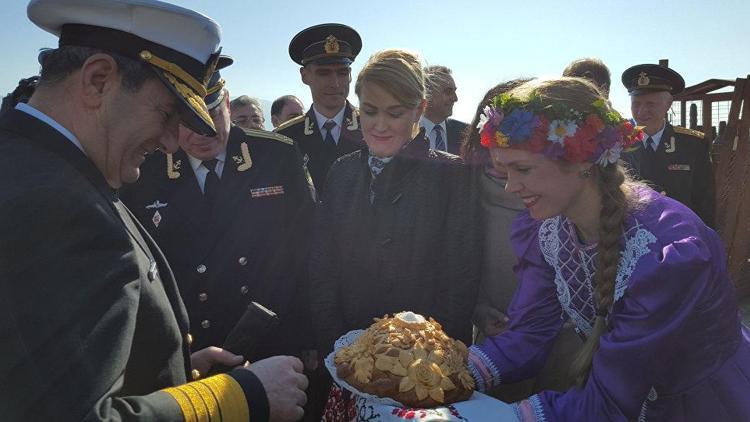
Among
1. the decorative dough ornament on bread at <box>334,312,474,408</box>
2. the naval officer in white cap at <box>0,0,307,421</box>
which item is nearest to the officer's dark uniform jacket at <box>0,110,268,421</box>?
the naval officer in white cap at <box>0,0,307,421</box>

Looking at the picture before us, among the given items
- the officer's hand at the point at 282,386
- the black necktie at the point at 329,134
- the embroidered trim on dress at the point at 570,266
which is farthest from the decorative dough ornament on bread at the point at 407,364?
the black necktie at the point at 329,134

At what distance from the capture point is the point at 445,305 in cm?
292

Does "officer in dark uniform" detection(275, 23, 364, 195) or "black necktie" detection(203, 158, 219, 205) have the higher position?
"officer in dark uniform" detection(275, 23, 364, 195)

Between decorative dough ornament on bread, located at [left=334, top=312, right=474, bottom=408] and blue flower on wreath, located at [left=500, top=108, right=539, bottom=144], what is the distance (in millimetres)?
824

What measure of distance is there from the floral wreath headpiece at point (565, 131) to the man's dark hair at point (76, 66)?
133cm

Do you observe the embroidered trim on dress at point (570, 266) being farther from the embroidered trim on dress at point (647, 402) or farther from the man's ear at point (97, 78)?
the man's ear at point (97, 78)

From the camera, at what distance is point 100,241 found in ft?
4.52

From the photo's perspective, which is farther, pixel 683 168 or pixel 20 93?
pixel 683 168

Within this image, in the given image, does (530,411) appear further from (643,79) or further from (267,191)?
(643,79)

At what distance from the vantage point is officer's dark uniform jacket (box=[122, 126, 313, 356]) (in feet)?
10.2

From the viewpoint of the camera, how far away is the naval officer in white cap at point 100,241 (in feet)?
4.00

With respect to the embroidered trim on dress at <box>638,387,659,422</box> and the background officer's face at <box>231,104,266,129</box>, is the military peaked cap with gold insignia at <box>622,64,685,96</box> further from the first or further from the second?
the embroidered trim on dress at <box>638,387,659,422</box>

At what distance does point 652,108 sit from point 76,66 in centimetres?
590

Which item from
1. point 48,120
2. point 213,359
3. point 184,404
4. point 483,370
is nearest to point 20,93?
point 48,120
